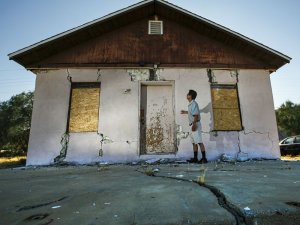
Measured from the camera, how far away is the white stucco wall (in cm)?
649

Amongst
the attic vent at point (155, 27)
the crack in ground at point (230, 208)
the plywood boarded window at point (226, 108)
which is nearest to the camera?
the crack in ground at point (230, 208)

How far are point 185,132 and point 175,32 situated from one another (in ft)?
11.2

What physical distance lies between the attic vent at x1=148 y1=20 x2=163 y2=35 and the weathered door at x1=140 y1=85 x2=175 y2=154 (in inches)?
73.9

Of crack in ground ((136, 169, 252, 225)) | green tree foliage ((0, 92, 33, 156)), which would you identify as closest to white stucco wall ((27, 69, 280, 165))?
crack in ground ((136, 169, 252, 225))

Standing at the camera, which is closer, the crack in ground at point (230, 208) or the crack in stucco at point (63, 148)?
the crack in ground at point (230, 208)

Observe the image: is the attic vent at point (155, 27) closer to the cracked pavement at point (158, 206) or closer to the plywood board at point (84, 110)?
the plywood board at point (84, 110)

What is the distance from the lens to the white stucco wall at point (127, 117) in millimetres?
6492

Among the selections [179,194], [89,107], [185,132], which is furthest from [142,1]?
[179,194]

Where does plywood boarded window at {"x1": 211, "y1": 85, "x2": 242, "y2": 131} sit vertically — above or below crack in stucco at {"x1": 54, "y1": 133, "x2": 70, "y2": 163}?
above

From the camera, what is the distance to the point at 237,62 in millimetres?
7309

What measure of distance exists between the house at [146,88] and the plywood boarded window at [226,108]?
3 centimetres

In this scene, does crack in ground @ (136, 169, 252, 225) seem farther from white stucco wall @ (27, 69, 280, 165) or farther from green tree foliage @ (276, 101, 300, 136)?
green tree foliage @ (276, 101, 300, 136)

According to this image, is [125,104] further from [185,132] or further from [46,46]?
[46,46]

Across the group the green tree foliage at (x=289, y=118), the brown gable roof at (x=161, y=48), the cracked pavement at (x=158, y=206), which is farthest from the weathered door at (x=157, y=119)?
the green tree foliage at (x=289, y=118)
